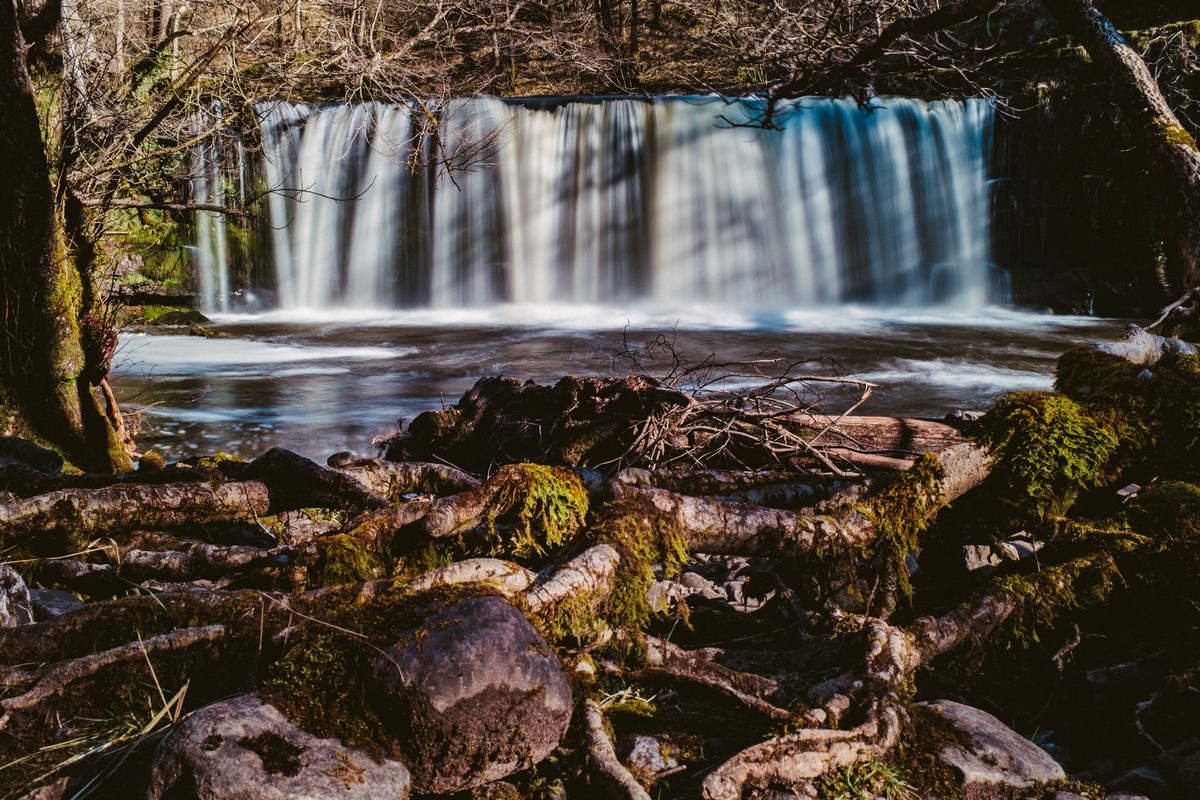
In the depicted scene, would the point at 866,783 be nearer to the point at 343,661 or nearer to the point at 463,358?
the point at 343,661

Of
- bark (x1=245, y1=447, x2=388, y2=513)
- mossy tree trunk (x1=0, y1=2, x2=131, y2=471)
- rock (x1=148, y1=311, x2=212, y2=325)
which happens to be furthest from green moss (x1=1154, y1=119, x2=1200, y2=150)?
rock (x1=148, y1=311, x2=212, y2=325)

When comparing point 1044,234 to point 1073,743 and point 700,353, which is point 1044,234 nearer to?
point 700,353

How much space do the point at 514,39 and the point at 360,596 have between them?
24.7m

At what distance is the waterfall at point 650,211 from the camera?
18.9 meters

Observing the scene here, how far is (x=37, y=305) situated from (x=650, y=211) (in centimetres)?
1486

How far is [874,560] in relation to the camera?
12.0 ft

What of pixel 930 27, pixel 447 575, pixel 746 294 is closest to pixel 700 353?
pixel 746 294

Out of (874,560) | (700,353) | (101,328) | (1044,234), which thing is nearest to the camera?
(874,560)

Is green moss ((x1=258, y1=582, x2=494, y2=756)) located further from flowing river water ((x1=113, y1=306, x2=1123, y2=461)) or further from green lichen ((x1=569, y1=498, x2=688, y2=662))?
flowing river water ((x1=113, y1=306, x2=1123, y2=461))

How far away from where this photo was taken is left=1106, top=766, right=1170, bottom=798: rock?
2.53m

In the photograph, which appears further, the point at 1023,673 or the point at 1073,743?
the point at 1023,673

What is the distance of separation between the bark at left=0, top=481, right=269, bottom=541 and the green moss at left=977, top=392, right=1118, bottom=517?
→ 338 centimetres

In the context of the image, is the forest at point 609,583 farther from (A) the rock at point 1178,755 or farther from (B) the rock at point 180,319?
(B) the rock at point 180,319

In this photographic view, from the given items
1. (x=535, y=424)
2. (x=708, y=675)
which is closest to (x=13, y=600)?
(x=708, y=675)
